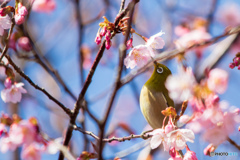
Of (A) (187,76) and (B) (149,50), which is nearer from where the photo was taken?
(A) (187,76)

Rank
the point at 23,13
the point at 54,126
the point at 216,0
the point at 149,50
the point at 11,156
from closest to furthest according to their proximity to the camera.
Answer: the point at 23,13 < the point at 149,50 < the point at 216,0 < the point at 11,156 < the point at 54,126

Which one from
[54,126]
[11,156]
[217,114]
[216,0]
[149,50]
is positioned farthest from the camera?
[54,126]

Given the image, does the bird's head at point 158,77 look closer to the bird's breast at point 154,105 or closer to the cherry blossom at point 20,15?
the bird's breast at point 154,105

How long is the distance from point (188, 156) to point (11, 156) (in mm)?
2838

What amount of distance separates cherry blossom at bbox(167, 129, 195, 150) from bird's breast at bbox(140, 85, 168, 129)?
0.95 m

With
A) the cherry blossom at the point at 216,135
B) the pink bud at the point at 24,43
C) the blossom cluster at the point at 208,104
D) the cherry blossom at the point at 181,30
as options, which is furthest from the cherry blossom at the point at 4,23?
the cherry blossom at the point at 181,30

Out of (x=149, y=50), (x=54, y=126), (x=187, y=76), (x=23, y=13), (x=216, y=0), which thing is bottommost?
(x=187, y=76)

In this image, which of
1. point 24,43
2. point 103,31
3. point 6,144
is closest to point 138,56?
point 103,31

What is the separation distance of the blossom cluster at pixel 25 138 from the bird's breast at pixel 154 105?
3.78ft

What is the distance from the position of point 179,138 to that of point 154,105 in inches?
38.4

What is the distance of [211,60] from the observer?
3.34m

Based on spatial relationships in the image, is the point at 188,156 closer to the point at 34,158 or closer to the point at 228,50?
the point at 34,158

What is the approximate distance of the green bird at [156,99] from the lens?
2600 millimetres

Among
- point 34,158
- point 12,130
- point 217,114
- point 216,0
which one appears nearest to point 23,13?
point 12,130
